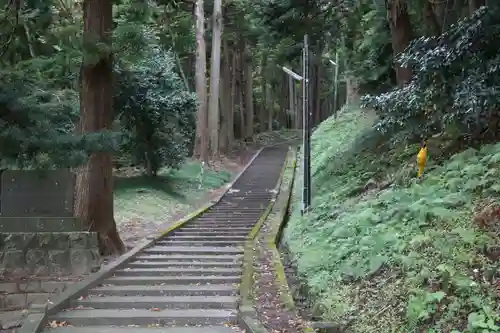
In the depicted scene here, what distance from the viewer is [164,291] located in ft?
27.2

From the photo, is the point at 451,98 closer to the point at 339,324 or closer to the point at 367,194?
the point at 367,194

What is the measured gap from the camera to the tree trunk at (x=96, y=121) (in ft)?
32.9

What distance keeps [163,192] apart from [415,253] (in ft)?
48.9

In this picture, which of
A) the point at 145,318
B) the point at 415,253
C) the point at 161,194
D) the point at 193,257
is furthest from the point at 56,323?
the point at 161,194

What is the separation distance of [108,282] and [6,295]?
1.87 m

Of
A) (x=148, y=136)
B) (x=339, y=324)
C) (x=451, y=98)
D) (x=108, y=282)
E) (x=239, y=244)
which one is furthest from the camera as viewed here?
(x=148, y=136)

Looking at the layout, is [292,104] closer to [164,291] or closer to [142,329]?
[164,291]

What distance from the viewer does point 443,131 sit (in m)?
10.5

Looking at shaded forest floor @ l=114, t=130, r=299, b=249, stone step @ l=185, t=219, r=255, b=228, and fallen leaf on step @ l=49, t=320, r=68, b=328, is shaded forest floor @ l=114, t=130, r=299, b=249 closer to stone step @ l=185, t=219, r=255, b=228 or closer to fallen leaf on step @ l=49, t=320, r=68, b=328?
stone step @ l=185, t=219, r=255, b=228

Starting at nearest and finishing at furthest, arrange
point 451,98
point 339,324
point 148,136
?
point 339,324 → point 451,98 → point 148,136

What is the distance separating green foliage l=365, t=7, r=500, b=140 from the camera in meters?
7.25

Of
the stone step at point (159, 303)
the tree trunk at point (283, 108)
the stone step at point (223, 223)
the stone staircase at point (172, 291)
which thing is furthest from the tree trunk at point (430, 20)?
the tree trunk at point (283, 108)

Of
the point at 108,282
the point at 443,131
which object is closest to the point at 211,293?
the point at 108,282

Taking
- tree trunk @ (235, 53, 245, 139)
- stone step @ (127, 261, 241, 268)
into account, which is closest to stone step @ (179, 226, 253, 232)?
stone step @ (127, 261, 241, 268)
